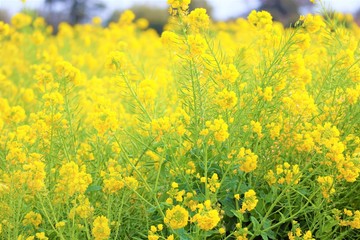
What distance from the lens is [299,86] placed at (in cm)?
314

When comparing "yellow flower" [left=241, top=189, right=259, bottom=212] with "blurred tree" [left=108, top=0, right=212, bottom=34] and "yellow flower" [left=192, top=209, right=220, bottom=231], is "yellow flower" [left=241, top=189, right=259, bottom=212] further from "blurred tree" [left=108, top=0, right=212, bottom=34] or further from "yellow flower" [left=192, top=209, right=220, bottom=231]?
"blurred tree" [left=108, top=0, right=212, bottom=34]

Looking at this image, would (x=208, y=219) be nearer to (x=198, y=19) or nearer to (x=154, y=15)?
(x=198, y=19)

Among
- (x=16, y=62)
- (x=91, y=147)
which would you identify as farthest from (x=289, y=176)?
(x=16, y=62)

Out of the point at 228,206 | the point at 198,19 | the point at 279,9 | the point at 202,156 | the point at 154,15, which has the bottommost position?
the point at 228,206

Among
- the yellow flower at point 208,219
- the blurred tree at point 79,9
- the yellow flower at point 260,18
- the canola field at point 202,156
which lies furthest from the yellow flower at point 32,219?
the blurred tree at point 79,9

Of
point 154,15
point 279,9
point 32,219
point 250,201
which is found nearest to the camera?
point 250,201

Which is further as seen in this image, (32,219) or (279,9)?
(279,9)

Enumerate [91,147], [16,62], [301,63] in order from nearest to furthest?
[301,63]
[91,147]
[16,62]

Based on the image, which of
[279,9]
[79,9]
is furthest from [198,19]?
[79,9]

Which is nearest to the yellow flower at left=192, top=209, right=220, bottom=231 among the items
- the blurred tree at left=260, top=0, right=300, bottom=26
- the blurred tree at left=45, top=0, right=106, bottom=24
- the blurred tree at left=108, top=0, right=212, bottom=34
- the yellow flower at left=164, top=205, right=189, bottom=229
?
the yellow flower at left=164, top=205, right=189, bottom=229

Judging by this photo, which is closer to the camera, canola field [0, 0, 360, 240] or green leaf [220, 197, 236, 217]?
canola field [0, 0, 360, 240]

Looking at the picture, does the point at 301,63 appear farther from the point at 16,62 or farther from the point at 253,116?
the point at 16,62

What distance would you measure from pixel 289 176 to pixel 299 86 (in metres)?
0.74

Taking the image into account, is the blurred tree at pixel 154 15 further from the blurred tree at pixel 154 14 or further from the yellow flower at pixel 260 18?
the yellow flower at pixel 260 18
